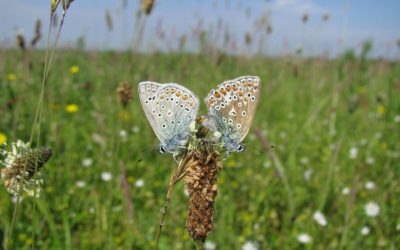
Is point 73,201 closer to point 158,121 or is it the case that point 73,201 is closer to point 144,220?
point 144,220

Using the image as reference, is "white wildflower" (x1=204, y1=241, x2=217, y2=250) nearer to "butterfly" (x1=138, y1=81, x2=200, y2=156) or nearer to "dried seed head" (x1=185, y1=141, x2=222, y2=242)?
"butterfly" (x1=138, y1=81, x2=200, y2=156)

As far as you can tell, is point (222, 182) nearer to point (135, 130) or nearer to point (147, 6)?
point (135, 130)

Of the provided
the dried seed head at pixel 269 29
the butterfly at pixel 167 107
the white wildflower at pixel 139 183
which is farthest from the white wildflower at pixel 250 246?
the dried seed head at pixel 269 29

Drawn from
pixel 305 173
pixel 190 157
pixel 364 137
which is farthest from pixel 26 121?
pixel 364 137

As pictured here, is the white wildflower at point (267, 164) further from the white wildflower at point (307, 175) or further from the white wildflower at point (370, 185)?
the white wildflower at point (370, 185)

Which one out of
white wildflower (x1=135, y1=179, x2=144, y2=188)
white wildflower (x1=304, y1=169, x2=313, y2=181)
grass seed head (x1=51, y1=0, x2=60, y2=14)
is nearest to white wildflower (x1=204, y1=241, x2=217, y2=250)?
white wildflower (x1=135, y1=179, x2=144, y2=188)

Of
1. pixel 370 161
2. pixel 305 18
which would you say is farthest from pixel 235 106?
pixel 305 18
